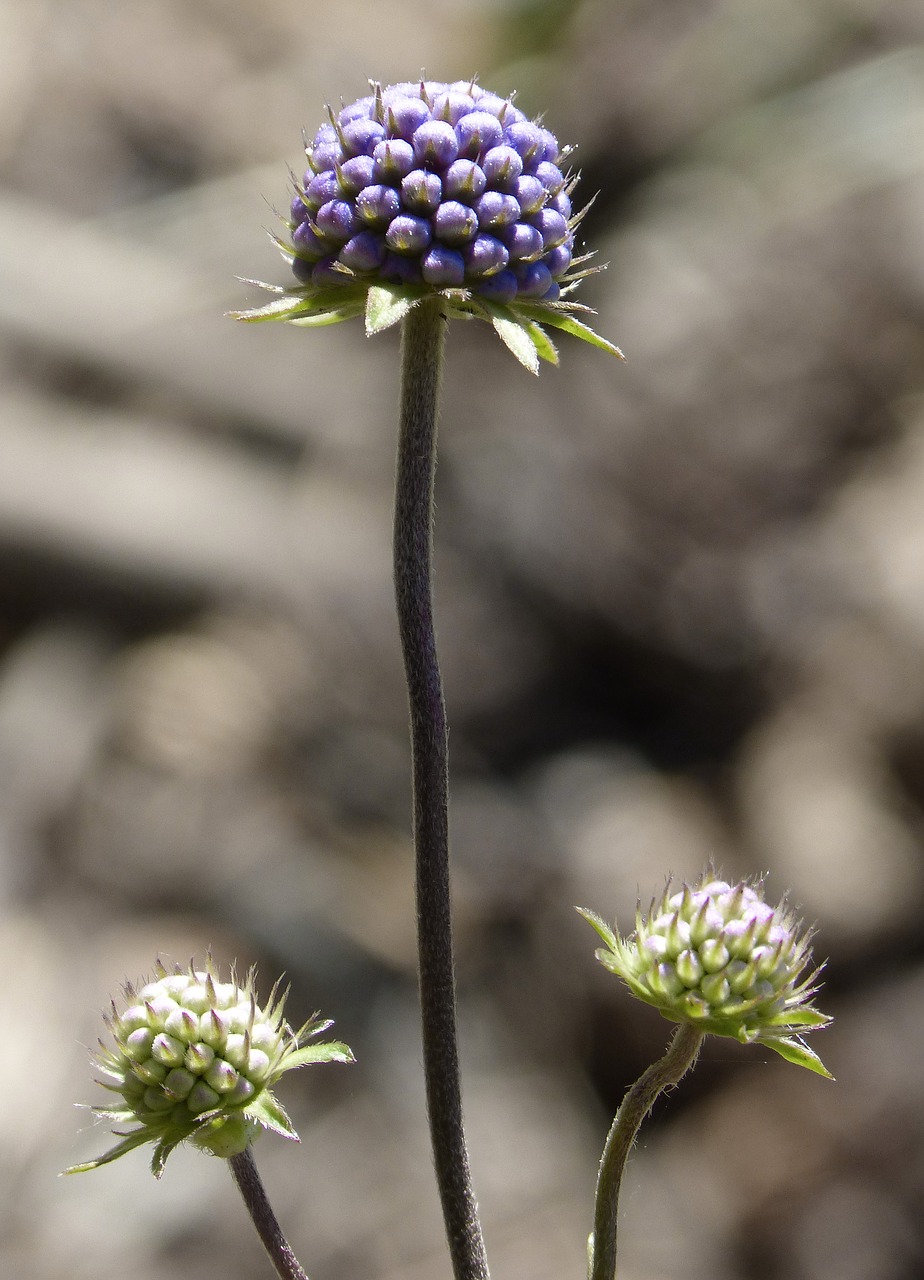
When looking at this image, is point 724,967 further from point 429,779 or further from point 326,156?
point 326,156

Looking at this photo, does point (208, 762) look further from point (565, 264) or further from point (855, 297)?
point (565, 264)

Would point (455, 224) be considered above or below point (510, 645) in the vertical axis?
above

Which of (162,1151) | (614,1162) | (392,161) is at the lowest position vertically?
(162,1151)

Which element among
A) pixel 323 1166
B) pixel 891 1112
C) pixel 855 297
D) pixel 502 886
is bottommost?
pixel 323 1166

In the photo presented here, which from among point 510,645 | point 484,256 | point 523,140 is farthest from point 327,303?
point 510,645

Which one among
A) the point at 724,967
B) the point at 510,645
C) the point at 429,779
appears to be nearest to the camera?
the point at 429,779

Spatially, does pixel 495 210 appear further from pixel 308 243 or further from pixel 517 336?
pixel 308 243

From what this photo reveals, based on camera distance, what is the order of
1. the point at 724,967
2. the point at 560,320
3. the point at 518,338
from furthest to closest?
the point at 724,967
the point at 560,320
the point at 518,338

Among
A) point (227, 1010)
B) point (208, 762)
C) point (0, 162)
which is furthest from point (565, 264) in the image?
point (0, 162)

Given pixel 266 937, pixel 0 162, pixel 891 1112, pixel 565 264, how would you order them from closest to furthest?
pixel 565 264 → pixel 891 1112 → pixel 266 937 → pixel 0 162

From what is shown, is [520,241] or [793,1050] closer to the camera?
[520,241]
